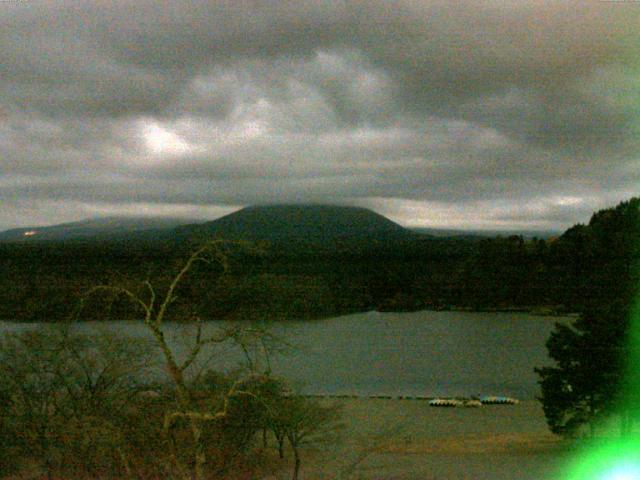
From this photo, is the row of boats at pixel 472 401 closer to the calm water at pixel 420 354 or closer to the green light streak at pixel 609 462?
the calm water at pixel 420 354

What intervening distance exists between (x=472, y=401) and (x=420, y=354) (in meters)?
11.5

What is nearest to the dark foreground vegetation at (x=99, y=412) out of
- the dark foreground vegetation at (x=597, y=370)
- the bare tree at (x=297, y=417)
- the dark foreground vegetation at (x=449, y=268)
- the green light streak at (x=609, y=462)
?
the bare tree at (x=297, y=417)

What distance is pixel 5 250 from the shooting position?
19297 millimetres

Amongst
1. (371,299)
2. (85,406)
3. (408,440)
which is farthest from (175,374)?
(371,299)

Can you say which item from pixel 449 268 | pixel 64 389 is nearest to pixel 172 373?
pixel 64 389

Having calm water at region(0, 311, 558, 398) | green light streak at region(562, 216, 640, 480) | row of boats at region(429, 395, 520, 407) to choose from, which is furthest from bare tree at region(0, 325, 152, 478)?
row of boats at region(429, 395, 520, 407)

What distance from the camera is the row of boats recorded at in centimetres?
2086

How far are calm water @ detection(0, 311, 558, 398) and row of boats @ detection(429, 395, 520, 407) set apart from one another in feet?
4.44

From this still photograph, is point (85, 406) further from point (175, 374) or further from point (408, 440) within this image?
point (408, 440)

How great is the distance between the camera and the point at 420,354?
32656 mm

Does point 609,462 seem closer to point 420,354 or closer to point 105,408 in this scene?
point 105,408

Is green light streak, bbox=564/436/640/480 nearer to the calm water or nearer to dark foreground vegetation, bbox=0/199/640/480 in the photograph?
dark foreground vegetation, bbox=0/199/640/480

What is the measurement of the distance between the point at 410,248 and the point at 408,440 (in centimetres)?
3578

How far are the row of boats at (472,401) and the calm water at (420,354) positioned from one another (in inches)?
53.3
